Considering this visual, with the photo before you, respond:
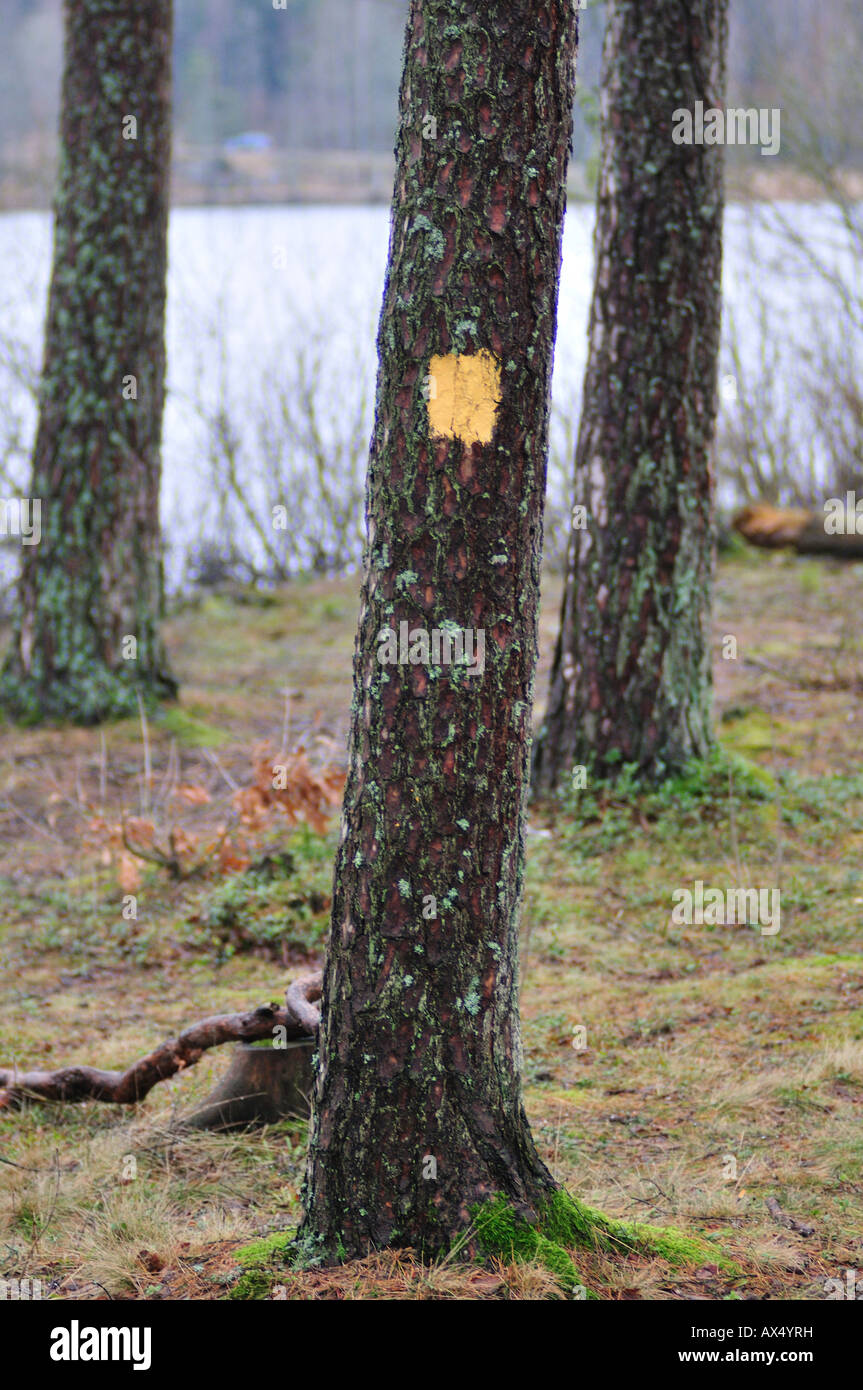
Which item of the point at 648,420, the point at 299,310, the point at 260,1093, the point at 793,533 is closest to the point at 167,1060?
the point at 260,1093

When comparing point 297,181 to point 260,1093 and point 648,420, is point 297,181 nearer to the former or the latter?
point 648,420

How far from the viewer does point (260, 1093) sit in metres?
3.70

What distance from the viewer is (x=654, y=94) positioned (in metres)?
5.89

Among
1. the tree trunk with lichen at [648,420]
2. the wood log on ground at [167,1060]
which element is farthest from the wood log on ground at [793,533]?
the wood log on ground at [167,1060]

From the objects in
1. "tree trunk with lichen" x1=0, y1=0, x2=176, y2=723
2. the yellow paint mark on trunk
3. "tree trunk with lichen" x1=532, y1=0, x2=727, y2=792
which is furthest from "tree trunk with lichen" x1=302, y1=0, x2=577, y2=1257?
"tree trunk with lichen" x1=0, y1=0, x2=176, y2=723

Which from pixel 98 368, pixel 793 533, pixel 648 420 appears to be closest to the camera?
pixel 648 420

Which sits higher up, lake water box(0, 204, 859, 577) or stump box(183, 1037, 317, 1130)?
lake water box(0, 204, 859, 577)

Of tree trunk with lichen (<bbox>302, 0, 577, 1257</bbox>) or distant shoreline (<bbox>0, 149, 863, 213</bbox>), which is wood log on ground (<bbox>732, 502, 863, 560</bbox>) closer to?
distant shoreline (<bbox>0, 149, 863, 213</bbox>)

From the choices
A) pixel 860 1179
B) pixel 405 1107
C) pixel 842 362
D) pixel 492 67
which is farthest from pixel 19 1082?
pixel 842 362

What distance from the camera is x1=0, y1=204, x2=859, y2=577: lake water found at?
12289 mm

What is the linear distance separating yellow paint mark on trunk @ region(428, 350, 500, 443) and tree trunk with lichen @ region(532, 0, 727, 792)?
364 cm

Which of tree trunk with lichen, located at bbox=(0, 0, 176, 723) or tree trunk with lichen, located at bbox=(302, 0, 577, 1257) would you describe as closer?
tree trunk with lichen, located at bbox=(302, 0, 577, 1257)

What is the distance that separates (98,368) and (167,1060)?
5.28 metres
